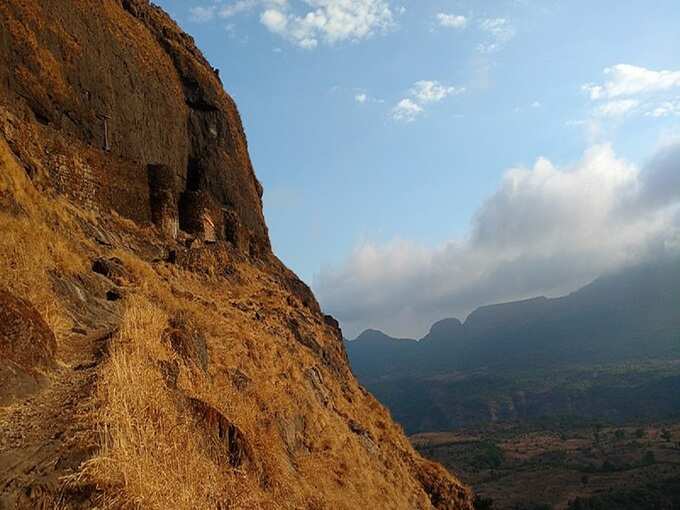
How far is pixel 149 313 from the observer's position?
974 cm

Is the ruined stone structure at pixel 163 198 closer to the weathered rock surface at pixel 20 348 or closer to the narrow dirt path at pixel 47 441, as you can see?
the weathered rock surface at pixel 20 348

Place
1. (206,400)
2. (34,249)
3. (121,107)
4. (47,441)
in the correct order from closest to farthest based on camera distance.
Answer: (47,441) < (206,400) < (34,249) < (121,107)

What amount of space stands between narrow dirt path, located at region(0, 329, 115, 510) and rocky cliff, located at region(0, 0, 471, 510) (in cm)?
2

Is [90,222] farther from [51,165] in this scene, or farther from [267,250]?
[267,250]

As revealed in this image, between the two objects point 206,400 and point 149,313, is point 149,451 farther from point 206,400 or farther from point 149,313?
point 149,313

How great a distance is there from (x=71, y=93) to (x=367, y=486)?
17.1 m

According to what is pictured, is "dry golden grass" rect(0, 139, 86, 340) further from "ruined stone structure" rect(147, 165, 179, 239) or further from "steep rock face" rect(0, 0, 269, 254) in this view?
Answer: "ruined stone structure" rect(147, 165, 179, 239)

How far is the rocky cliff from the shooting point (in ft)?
16.6

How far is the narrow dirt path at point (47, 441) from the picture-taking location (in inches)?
155

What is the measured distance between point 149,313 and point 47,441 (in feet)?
16.9

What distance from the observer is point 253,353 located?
1255 cm

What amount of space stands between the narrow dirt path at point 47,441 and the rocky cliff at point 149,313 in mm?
17

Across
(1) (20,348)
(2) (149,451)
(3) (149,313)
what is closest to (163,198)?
(3) (149,313)

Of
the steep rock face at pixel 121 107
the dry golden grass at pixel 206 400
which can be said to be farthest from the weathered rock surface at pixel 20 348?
the steep rock face at pixel 121 107
